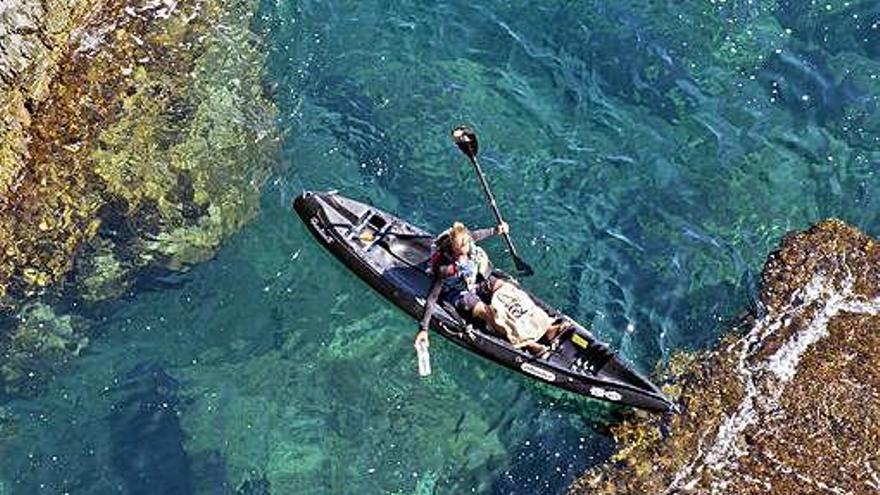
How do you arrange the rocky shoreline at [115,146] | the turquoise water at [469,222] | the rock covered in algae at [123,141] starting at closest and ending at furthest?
the turquoise water at [469,222] → the rocky shoreline at [115,146] → the rock covered in algae at [123,141]

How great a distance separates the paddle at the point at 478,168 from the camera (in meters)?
16.5

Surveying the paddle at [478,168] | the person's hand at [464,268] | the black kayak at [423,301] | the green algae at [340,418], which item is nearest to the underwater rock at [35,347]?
the green algae at [340,418]

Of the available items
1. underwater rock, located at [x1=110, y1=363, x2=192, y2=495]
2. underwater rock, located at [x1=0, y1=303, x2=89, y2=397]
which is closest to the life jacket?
underwater rock, located at [x1=110, y1=363, x2=192, y2=495]

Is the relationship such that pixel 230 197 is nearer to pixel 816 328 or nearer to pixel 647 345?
pixel 647 345

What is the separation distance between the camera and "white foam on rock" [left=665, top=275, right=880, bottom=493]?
14.7m

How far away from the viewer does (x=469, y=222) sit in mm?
17562

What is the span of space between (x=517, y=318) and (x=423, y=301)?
1.52m

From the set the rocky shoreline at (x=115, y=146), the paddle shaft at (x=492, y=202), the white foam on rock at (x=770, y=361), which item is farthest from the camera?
the rocky shoreline at (x=115, y=146)

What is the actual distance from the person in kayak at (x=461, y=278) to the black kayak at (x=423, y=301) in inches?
7.3

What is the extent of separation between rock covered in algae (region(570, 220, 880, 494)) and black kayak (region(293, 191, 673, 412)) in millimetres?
675

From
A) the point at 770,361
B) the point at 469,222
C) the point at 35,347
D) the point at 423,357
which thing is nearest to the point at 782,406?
the point at 770,361

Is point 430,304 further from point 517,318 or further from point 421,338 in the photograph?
point 517,318

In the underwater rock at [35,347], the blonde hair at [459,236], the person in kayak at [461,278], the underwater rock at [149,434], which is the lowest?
the underwater rock at [149,434]

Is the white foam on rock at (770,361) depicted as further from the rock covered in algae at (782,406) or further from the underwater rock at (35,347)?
the underwater rock at (35,347)
